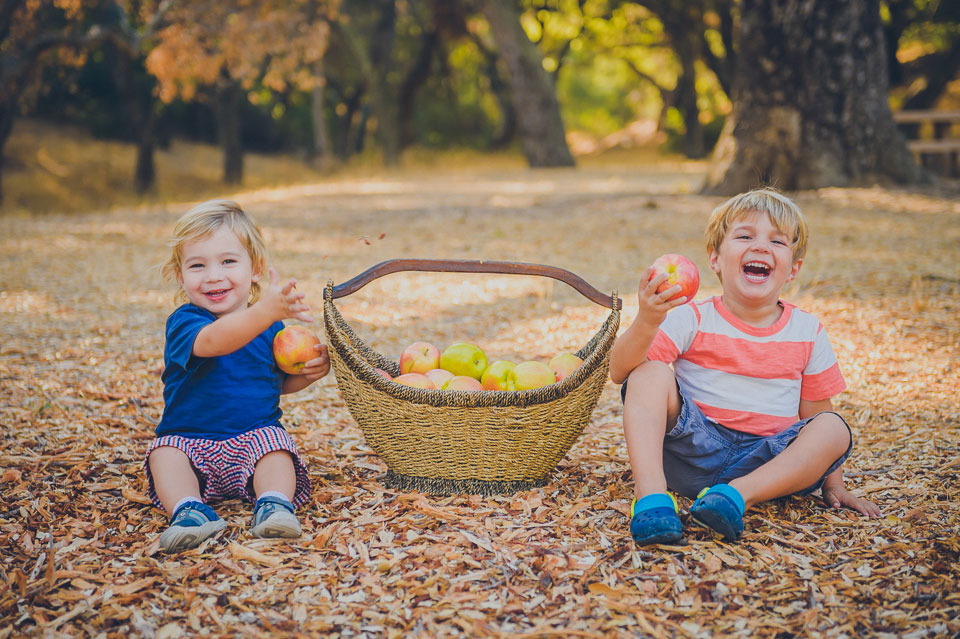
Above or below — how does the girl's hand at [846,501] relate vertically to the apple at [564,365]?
below

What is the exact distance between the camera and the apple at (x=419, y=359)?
312 cm

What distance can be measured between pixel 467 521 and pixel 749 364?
1092 millimetres

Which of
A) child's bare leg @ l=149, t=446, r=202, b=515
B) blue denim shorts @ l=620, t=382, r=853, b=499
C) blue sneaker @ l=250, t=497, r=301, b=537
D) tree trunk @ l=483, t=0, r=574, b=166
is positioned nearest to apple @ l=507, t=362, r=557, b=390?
blue denim shorts @ l=620, t=382, r=853, b=499

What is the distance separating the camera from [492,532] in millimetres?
2551

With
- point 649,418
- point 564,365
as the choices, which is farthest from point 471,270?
point 649,418

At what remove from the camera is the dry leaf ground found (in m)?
2.10

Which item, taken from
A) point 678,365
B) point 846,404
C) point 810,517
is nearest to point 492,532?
point 678,365

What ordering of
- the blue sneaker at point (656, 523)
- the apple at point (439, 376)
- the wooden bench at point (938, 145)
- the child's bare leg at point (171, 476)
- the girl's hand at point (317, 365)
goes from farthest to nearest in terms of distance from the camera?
1. the wooden bench at point (938, 145)
2. the apple at point (439, 376)
3. the girl's hand at point (317, 365)
4. the child's bare leg at point (171, 476)
5. the blue sneaker at point (656, 523)

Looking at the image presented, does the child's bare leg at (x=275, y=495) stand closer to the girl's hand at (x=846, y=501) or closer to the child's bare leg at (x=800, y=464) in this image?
the child's bare leg at (x=800, y=464)

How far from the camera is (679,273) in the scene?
2.49 metres

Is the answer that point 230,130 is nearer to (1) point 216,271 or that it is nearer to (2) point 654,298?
(1) point 216,271

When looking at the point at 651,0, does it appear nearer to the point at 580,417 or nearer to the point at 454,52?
the point at 454,52

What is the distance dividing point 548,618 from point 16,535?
170 centimetres

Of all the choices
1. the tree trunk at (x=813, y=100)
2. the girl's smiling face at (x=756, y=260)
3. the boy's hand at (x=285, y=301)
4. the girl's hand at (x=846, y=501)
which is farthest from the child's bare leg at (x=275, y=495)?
the tree trunk at (x=813, y=100)
